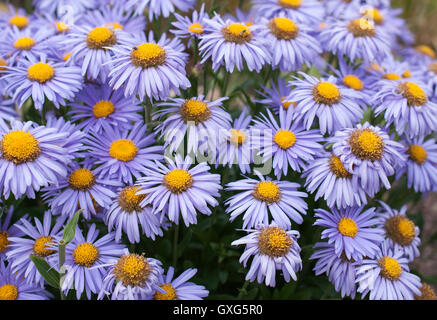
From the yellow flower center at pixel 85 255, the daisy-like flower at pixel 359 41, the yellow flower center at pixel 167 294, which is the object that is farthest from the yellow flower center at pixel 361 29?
the yellow flower center at pixel 85 255

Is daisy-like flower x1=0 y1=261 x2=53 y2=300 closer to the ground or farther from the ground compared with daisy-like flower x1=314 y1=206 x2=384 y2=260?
closer to the ground

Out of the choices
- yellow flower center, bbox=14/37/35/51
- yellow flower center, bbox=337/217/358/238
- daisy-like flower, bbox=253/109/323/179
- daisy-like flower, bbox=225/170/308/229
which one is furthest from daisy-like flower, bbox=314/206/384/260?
yellow flower center, bbox=14/37/35/51

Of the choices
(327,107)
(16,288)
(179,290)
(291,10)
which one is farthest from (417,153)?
(16,288)

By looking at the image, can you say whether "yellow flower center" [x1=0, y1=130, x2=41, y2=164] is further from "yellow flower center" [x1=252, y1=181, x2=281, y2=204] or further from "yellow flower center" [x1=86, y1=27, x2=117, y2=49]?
"yellow flower center" [x1=252, y1=181, x2=281, y2=204]
